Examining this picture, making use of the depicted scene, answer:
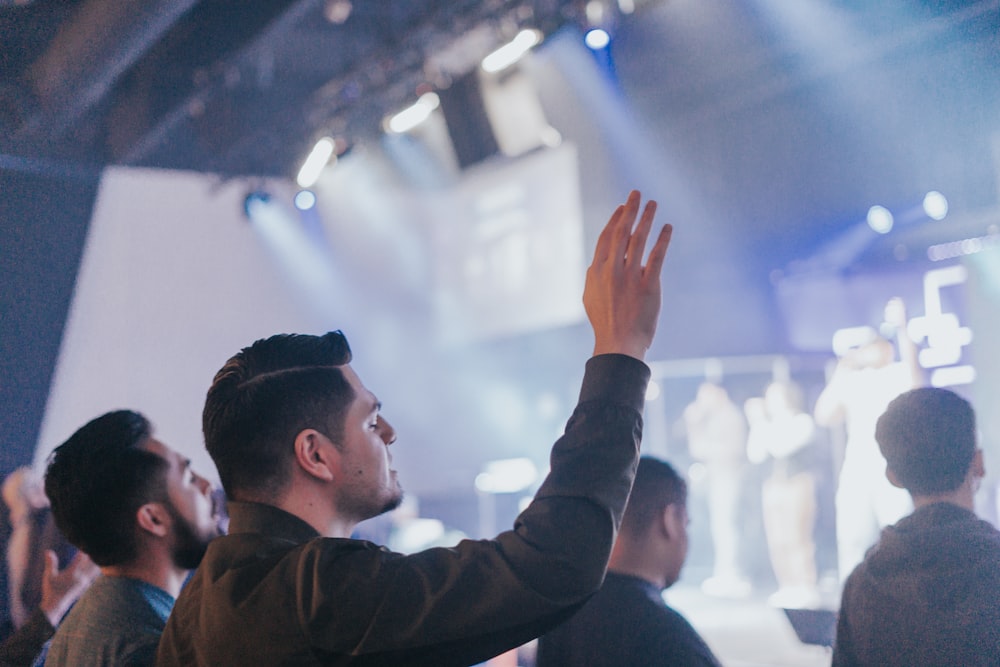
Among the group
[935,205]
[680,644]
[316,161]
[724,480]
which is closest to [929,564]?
[680,644]

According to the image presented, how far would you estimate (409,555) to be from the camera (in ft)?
3.59

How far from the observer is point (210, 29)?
583 centimetres

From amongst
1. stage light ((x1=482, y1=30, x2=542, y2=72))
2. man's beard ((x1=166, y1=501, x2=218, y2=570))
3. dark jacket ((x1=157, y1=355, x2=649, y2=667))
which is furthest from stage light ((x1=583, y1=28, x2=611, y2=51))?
dark jacket ((x1=157, y1=355, x2=649, y2=667))

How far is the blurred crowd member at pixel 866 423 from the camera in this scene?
499 centimetres

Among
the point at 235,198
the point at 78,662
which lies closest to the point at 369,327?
the point at 235,198

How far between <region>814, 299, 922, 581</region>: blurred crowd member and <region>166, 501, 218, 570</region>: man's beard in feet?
12.7

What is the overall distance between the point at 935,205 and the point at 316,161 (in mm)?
4395

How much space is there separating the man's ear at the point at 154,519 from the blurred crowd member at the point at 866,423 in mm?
3946

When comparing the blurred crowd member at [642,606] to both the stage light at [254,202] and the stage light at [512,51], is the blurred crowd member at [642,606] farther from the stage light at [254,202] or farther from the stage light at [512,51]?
the stage light at [254,202]

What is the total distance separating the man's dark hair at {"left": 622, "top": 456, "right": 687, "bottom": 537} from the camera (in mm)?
2133

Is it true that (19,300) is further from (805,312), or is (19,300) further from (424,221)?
(805,312)

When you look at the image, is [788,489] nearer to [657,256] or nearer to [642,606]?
[642,606]

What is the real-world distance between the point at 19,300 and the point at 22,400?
0.74 metres

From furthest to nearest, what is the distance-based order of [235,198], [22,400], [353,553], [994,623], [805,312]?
[235,198]
[22,400]
[805,312]
[994,623]
[353,553]
